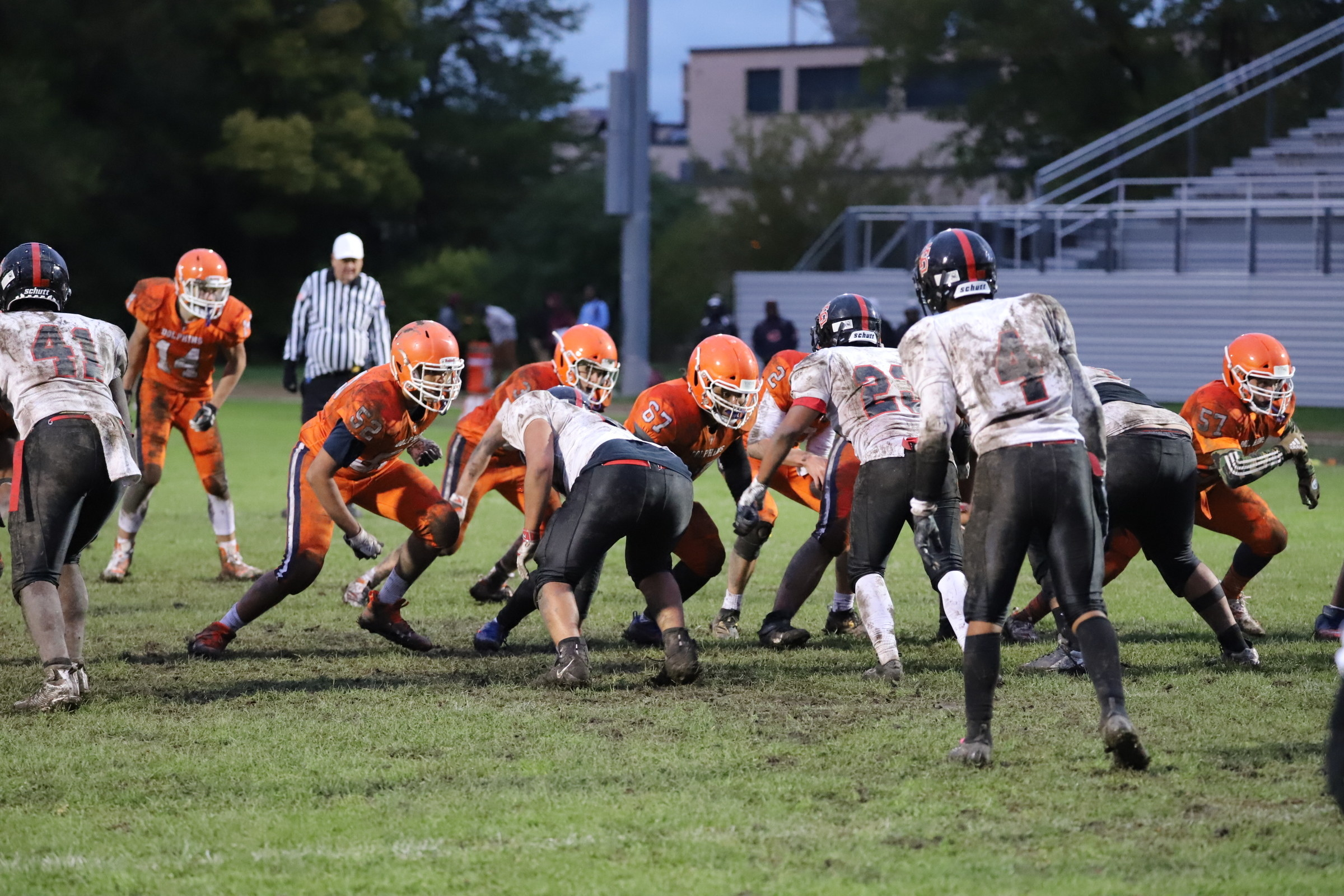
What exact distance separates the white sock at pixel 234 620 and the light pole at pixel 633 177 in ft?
61.4

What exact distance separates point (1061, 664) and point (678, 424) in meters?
2.07

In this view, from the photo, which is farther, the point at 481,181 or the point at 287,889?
the point at 481,181

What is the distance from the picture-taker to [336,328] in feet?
36.7

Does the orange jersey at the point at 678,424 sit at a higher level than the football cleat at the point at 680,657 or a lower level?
higher

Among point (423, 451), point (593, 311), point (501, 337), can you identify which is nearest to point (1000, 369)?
point (423, 451)

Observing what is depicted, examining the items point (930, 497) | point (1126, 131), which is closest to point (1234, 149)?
point (1126, 131)

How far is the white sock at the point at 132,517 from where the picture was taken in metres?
9.27

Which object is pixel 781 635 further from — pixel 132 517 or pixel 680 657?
pixel 132 517

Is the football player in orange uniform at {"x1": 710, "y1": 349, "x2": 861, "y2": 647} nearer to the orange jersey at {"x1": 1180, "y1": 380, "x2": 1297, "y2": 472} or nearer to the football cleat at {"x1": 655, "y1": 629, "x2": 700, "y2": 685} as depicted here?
the football cleat at {"x1": 655, "y1": 629, "x2": 700, "y2": 685}

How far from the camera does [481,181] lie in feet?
136

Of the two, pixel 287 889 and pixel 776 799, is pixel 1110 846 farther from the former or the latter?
pixel 287 889

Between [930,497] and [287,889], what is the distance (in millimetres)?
2639

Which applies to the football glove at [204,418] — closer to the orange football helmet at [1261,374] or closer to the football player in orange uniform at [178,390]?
the football player in orange uniform at [178,390]

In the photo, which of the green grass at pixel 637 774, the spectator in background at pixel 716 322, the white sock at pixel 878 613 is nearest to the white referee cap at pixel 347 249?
the green grass at pixel 637 774
